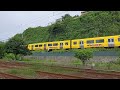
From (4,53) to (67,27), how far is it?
23.6 meters

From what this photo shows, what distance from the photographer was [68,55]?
117 feet

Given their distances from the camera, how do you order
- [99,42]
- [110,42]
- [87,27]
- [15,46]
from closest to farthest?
[15,46], [110,42], [99,42], [87,27]

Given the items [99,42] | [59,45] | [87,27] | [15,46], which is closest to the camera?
[15,46]

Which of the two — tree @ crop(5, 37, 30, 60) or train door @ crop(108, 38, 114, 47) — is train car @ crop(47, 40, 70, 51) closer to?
train door @ crop(108, 38, 114, 47)

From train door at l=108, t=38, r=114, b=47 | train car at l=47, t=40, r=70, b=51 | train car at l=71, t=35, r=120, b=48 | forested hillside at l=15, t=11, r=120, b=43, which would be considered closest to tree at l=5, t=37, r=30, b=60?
train car at l=71, t=35, r=120, b=48

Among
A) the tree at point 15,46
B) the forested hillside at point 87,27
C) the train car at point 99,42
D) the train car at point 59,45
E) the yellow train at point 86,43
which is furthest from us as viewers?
the forested hillside at point 87,27

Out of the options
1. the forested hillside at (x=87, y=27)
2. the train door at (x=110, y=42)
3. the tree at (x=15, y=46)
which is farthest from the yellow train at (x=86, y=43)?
the tree at (x=15, y=46)

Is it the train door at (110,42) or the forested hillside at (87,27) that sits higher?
the forested hillside at (87,27)

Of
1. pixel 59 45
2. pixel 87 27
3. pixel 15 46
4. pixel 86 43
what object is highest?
pixel 87 27

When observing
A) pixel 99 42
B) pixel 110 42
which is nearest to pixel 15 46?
pixel 99 42

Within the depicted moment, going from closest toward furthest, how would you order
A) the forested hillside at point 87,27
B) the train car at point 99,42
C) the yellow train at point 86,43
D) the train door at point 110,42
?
the train car at point 99,42
the yellow train at point 86,43
the train door at point 110,42
the forested hillside at point 87,27

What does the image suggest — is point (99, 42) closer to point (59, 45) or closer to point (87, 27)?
point (59, 45)

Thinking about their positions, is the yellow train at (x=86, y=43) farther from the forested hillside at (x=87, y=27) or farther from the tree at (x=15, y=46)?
the tree at (x=15, y=46)
